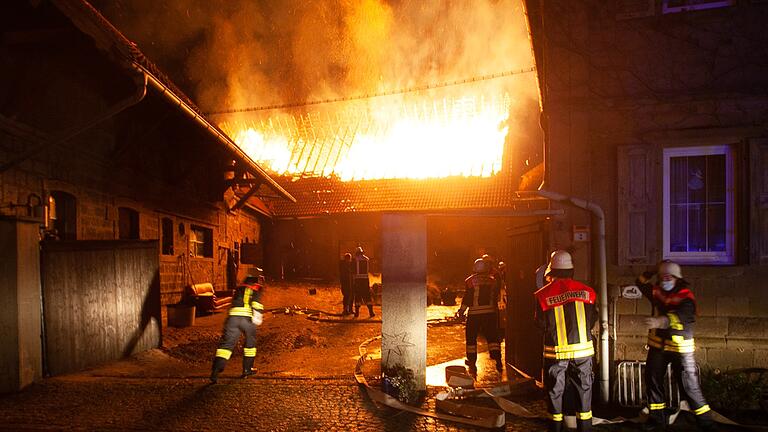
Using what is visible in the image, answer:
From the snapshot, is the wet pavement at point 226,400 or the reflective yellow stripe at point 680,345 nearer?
the reflective yellow stripe at point 680,345

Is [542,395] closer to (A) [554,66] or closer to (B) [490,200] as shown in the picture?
(A) [554,66]

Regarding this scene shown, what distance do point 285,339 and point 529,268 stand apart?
20.4 feet

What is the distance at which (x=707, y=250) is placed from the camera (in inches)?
251

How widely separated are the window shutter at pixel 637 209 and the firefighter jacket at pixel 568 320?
1570 millimetres

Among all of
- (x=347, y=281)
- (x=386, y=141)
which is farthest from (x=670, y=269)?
(x=386, y=141)

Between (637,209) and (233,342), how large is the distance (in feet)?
20.3

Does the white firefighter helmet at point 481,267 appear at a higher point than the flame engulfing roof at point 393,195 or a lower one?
lower

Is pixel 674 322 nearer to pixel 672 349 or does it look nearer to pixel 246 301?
pixel 672 349

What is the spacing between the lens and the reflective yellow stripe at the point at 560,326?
16.9 feet

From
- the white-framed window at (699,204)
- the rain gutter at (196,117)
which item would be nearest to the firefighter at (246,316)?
the rain gutter at (196,117)

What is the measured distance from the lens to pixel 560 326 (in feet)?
17.0

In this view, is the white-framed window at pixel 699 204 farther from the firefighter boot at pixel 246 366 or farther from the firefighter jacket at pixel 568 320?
the firefighter boot at pixel 246 366

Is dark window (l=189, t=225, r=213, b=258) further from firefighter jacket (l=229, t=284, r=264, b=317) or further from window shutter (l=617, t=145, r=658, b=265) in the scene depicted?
window shutter (l=617, t=145, r=658, b=265)

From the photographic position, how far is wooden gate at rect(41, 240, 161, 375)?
293 inches
